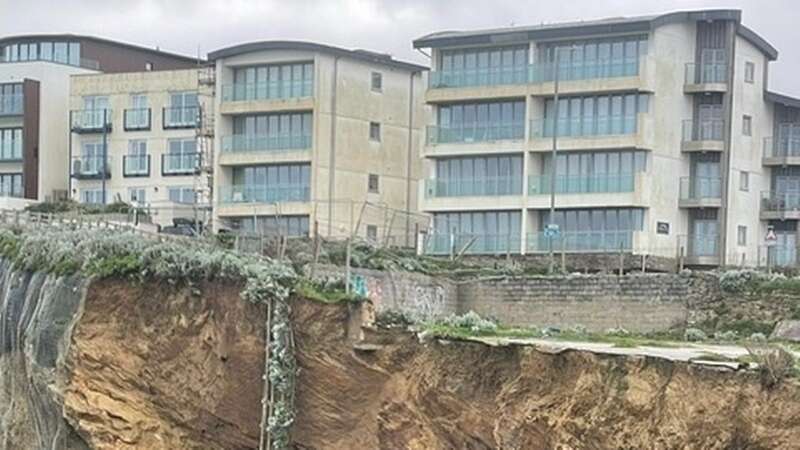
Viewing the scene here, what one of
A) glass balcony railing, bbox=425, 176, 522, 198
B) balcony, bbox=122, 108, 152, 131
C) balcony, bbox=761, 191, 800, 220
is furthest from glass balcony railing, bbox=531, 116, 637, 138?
balcony, bbox=122, 108, 152, 131

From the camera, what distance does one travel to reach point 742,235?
5066 cm

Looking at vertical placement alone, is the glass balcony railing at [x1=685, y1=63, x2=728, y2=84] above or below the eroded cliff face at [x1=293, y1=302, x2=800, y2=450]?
above

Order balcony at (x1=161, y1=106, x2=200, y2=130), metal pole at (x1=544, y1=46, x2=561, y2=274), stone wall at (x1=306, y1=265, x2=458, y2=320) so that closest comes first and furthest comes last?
stone wall at (x1=306, y1=265, x2=458, y2=320) < metal pole at (x1=544, y1=46, x2=561, y2=274) < balcony at (x1=161, y1=106, x2=200, y2=130)

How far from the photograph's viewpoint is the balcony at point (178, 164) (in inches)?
2459

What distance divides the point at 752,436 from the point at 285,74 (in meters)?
40.2

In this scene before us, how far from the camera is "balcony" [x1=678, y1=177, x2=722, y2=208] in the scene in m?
49.3

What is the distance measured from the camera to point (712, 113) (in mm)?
49688

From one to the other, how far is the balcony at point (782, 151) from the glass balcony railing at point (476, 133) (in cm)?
1061

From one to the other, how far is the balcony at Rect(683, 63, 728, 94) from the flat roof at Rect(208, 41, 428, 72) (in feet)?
41.0

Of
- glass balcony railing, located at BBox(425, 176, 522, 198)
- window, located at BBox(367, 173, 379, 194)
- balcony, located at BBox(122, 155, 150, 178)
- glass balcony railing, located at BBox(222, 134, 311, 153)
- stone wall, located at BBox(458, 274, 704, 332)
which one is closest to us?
stone wall, located at BBox(458, 274, 704, 332)

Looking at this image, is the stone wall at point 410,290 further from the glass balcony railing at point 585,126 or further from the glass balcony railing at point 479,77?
the glass balcony railing at point 479,77

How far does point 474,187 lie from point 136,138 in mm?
21311

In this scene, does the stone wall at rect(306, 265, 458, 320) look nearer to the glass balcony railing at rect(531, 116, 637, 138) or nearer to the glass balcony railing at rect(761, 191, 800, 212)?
the glass balcony railing at rect(531, 116, 637, 138)

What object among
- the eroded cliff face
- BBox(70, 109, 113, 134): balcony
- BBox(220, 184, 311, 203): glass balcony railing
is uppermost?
BBox(70, 109, 113, 134): balcony
